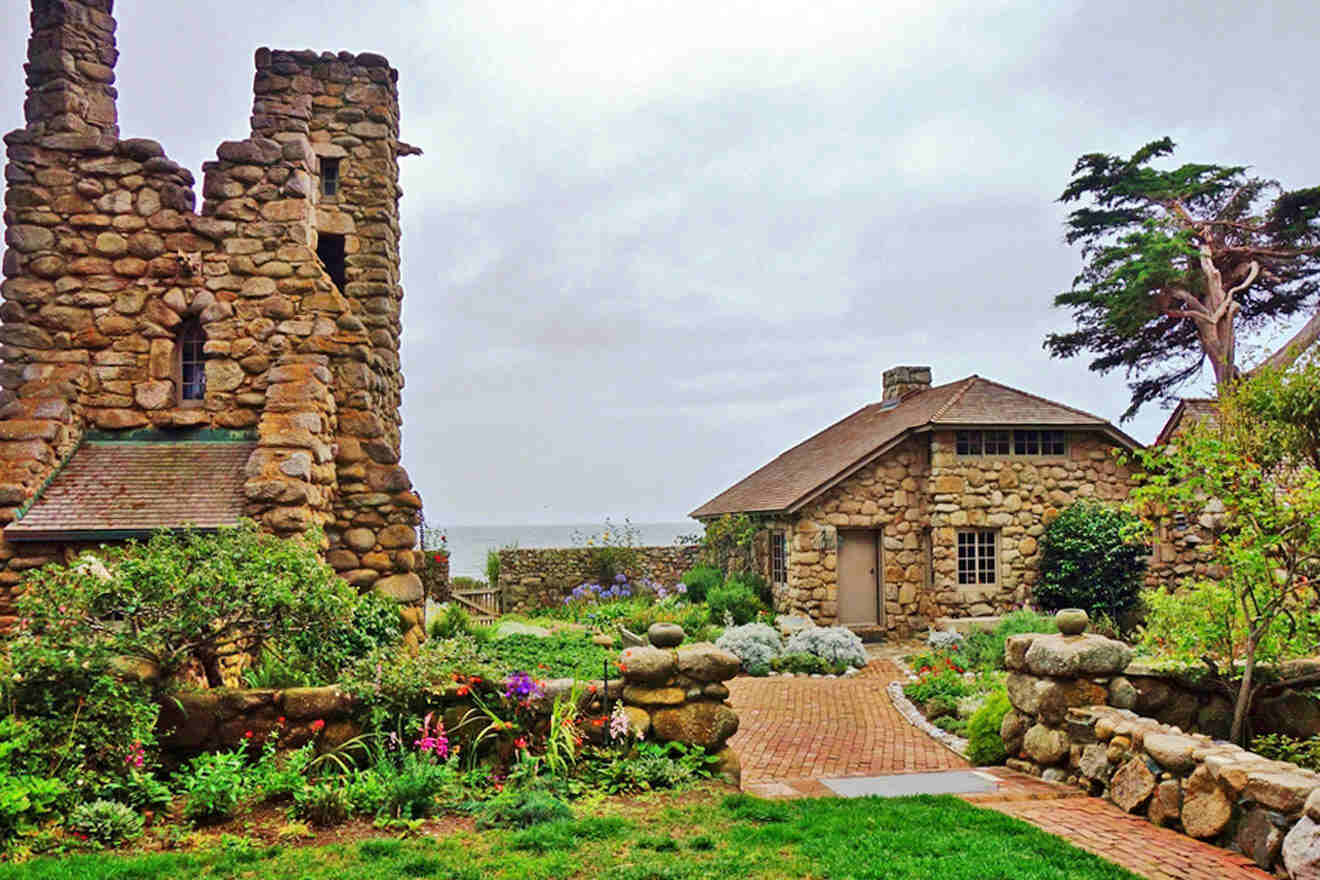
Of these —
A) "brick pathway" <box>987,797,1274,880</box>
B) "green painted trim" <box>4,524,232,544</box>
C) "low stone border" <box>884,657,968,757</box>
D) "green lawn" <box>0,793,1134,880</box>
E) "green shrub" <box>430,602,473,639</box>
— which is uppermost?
"green painted trim" <box>4,524,232,544</box>

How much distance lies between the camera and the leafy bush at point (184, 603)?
6230mm

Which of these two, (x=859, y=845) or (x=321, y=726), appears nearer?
(x=859, y=845)

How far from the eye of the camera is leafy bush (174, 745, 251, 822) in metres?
5.71

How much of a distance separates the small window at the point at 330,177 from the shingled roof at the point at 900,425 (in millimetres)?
9354

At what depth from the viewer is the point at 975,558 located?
1792 centimetres

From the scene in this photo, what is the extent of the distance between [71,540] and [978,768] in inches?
335

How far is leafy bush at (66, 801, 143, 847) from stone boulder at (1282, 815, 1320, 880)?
A: 6527 millimetres

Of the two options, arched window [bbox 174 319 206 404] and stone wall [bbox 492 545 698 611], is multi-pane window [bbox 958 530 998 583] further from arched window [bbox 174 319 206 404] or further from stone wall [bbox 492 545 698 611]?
arched window [bbox 174 319 206 404]

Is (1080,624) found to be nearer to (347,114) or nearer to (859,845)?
(859,845)

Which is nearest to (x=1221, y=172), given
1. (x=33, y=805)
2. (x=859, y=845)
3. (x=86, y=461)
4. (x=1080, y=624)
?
(x=1080, y=624)

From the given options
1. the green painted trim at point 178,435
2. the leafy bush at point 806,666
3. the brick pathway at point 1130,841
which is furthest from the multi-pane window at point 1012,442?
the green painted trim at point 178,435

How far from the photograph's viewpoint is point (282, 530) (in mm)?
8820

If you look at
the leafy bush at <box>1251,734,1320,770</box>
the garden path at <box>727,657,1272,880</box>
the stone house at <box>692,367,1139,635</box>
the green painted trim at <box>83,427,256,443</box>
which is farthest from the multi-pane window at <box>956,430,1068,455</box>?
the green painted trim at <box>83,427,256,443</box>

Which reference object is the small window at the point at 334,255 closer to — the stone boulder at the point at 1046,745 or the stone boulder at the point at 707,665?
the stone boulder at the point at 707,665
